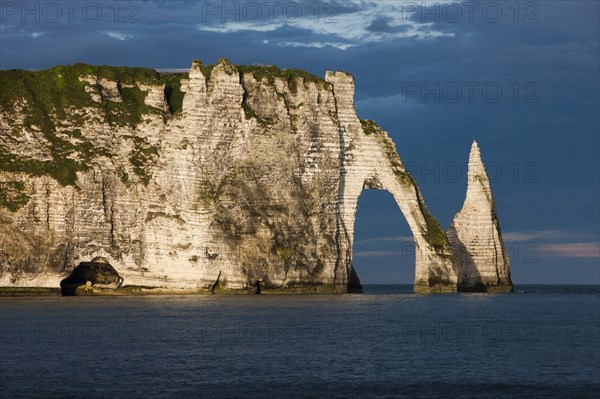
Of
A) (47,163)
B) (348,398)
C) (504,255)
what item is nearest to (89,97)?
(47,163)

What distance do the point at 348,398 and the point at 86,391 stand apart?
1124cm

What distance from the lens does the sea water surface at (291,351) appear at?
4444cm

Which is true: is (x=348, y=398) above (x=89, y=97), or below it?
below

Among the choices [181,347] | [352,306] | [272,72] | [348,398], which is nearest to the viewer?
[348,398]

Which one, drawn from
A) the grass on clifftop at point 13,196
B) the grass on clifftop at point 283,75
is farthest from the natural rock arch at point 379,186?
the grass on clifftop at point 13,196

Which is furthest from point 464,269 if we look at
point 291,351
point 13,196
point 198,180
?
point 291,351

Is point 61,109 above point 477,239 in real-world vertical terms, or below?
above

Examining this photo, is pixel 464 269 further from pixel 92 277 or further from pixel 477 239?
pixel 92 277

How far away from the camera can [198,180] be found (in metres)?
108

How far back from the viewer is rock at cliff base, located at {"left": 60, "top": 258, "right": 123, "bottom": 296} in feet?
362

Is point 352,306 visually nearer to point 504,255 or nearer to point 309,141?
point 309,141

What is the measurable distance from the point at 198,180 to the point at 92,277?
1699 centimetres

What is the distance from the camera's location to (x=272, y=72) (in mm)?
115375

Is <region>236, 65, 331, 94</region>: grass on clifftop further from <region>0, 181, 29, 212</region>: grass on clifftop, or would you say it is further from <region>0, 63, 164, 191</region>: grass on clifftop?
<region>0, 181, 29, 212</region>: grass on clifftop
